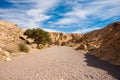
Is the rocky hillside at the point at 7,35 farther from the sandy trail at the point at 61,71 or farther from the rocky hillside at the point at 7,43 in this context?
the sandy trail at the point at 61,71

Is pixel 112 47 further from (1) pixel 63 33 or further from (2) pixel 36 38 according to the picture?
(1) pixel 63 33

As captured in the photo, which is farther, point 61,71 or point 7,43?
point 7,43

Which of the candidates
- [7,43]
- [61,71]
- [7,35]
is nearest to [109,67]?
[61,71]

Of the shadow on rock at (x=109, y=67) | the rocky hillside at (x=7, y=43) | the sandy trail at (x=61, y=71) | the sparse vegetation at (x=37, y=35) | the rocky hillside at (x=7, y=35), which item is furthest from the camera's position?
the sparse vegetation at (x=37, y=35)

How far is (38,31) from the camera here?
6894 centimetres

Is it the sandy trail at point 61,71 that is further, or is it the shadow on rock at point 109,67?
the shadow on rock at point 109,67

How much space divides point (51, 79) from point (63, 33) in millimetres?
177943

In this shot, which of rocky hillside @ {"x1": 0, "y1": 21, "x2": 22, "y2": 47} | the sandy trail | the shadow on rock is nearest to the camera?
the sandy trail

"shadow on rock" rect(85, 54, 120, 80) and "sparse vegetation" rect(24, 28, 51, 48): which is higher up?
"sparse vegetation" rect(24, 28, 51, 48)

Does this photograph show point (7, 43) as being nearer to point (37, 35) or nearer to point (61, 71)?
point (61, 71)

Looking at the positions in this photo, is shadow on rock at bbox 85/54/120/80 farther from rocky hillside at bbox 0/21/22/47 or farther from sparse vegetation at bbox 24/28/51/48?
sparse vegetation at bbox 24/28/51/48

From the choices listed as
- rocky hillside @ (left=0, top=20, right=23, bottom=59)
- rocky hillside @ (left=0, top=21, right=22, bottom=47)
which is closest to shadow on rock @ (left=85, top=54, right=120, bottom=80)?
rocky hillside @ (left=0, top=20, right=23, bottom=59)

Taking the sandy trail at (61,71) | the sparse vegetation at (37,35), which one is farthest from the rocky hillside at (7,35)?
the sandy trail at (61,71)

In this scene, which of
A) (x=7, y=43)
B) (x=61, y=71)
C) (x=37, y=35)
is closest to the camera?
(x=61, y=71)
